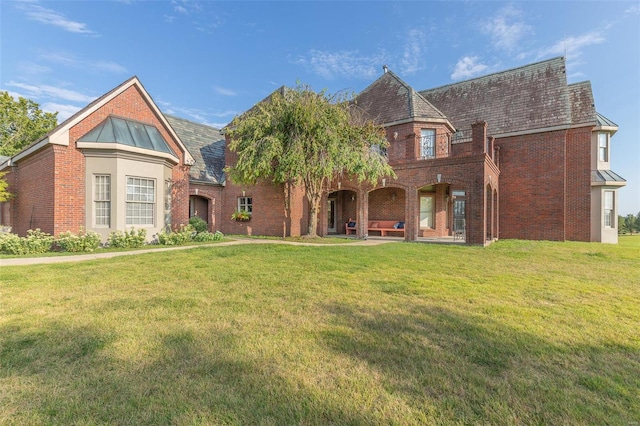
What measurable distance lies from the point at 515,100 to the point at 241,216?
728 inches

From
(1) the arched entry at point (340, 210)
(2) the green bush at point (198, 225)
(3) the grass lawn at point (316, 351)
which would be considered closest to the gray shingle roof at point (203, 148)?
(2) the green bush at point (198, 225)

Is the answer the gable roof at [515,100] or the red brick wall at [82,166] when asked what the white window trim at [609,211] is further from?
the red brick wall at [82,166]

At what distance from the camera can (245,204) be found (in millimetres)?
18859

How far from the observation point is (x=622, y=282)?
6.23m

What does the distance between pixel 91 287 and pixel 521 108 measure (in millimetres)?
21982

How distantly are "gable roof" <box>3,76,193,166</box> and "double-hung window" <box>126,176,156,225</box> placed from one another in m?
2.55

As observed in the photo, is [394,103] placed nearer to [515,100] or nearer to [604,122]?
[515,100]

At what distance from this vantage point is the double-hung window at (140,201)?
40.0 ft

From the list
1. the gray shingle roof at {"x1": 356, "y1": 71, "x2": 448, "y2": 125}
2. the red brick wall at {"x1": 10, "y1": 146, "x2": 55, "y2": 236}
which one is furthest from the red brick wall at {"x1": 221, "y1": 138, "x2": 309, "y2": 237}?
the red brick wall at {"x1": 10, "y1": 146, "x2": 55, "y2": 236}

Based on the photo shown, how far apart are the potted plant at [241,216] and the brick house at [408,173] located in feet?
1.26

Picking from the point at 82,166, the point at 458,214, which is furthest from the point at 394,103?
the point at 82,166

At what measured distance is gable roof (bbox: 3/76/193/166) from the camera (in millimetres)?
10938

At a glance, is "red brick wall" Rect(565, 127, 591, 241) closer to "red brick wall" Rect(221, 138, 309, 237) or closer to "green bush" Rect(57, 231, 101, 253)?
"red brick wall" Rect(221, 138, 309, 237)

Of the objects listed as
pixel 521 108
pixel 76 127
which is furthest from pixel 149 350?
pixel 521 108
